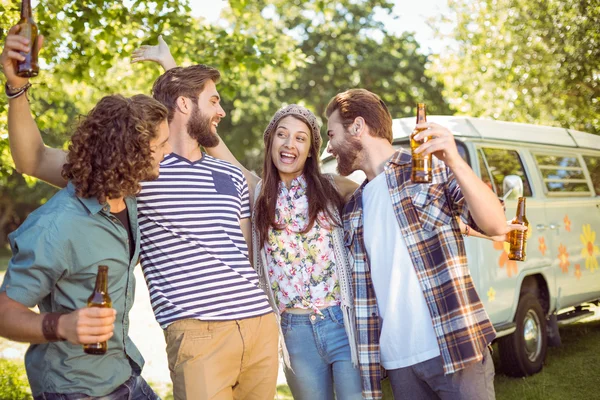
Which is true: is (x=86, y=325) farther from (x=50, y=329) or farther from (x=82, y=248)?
(x=82, y=248)

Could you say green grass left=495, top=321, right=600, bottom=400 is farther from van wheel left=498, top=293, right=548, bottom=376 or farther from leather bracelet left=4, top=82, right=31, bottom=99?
leather bracelet left=4, top=82, right=31, bottom=99

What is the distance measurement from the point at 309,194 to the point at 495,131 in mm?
3797

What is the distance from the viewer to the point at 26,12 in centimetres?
308

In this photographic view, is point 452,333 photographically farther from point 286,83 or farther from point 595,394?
point 286,83

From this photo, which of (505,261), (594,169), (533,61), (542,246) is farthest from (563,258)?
(533,61)

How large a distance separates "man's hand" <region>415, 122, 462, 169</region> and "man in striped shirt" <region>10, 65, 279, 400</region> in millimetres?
1016

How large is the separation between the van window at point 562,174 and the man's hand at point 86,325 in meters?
6.26

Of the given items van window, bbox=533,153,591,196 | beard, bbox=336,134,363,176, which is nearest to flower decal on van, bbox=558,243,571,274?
van window, bbox=533,153,591,196

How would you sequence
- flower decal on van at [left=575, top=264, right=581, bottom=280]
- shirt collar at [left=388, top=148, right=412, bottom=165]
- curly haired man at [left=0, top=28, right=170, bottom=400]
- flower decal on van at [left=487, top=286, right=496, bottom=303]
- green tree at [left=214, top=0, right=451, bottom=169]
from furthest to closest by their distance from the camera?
green tree at [left=214, top=0, right=451, bottom=169] < flower decal on van at [left=575, top=264, right=581, bottom=280] < flower decal on van at [left=487, top=286, right=496, bottom=303] < shirt collar at [left=388, top=148, right=412, bottom=165] < curly haired man at [left=0, top=28, right=170, bottom=400]

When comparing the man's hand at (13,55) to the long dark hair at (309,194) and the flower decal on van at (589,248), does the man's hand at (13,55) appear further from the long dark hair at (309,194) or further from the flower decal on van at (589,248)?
the flower decal on van at (589,248)

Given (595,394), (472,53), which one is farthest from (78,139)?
(472,53)

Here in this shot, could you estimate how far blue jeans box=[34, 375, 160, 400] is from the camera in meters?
2.38

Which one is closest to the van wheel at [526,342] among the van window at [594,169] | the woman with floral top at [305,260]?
the van window at [594,169]

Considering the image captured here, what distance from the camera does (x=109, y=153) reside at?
2471 millimetres
